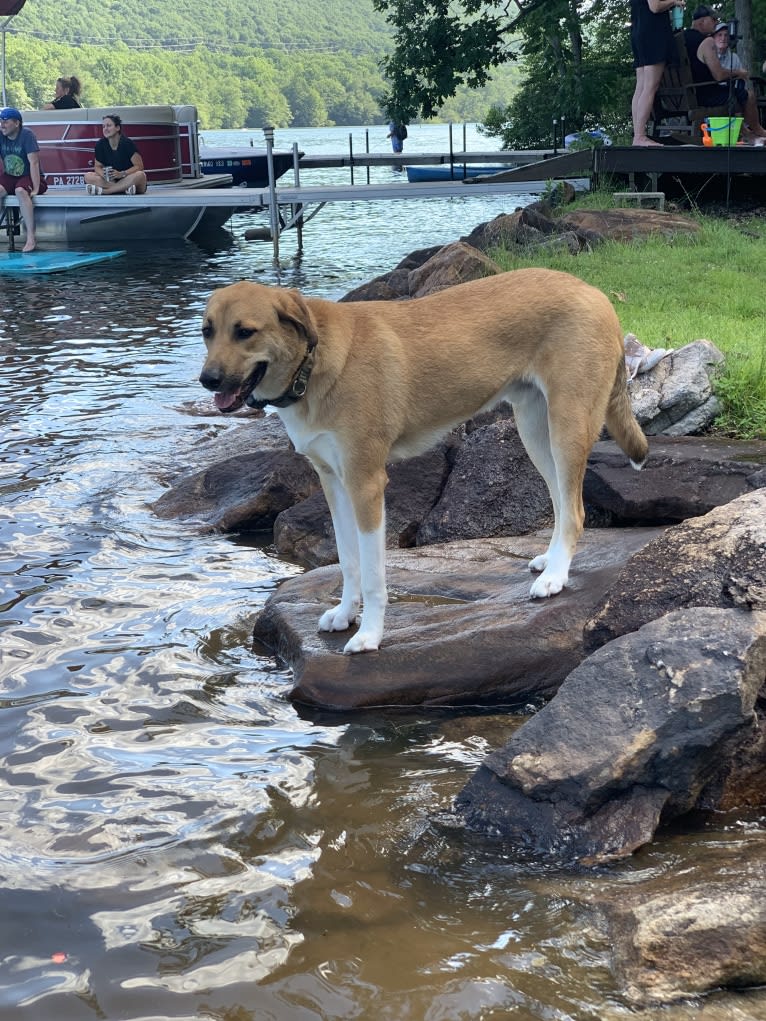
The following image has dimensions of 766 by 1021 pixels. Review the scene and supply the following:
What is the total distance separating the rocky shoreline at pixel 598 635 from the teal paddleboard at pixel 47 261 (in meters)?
14.2

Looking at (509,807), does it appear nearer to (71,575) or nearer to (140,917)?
(140,917)

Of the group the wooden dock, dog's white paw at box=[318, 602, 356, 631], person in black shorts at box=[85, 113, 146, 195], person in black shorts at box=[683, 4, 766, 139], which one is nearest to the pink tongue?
dog's white paw at box=[318, 602, 356, 631]

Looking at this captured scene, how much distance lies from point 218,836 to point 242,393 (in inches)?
76.9

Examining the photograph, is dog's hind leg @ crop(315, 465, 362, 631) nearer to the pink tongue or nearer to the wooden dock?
the pink tongue

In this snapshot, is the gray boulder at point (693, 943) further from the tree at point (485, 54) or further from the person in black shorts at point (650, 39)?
the tree at point (485, 54)

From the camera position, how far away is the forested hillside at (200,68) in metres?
102

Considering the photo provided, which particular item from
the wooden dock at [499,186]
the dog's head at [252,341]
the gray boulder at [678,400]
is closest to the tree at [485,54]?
the wooden dock at [499,186]

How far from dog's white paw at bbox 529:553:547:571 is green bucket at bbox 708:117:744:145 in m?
12.0

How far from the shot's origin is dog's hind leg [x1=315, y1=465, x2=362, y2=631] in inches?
221

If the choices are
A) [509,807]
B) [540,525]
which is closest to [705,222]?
[540,525]

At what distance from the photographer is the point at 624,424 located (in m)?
6.02

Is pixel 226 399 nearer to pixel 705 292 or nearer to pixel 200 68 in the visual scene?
pixel 705 292

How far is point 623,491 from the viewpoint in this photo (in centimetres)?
657

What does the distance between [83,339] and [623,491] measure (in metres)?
10.7
